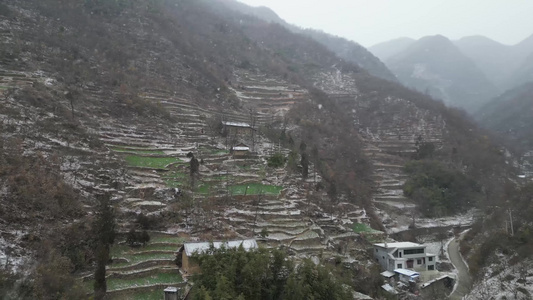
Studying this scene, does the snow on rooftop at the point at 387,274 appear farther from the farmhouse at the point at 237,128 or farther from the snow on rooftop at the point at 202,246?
the farmhouse at the point at 237,128

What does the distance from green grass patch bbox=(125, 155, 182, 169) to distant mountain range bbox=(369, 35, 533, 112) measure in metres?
59.4

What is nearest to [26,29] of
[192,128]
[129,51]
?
[129,51]

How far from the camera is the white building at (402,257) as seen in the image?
66.7 ft

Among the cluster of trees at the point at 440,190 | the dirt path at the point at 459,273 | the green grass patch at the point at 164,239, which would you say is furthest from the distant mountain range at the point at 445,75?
the green grass patch at the point at 164,239

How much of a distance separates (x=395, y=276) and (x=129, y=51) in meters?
30.6

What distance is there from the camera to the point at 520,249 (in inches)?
671

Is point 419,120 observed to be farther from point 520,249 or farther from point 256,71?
point 520,249

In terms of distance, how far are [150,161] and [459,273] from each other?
1966 centimetres

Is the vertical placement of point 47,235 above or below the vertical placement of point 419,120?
below

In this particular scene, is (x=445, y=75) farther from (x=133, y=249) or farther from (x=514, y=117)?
(x=133, y=249)

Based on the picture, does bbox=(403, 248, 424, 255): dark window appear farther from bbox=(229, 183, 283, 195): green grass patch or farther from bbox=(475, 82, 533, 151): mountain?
bbox=(475, 82, 533, 151): mountain

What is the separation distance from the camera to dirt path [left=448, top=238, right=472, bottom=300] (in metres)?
18.8

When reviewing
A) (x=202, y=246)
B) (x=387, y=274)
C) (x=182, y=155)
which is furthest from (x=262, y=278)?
(x=182, y=155)

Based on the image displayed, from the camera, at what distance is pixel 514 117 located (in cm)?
5419
